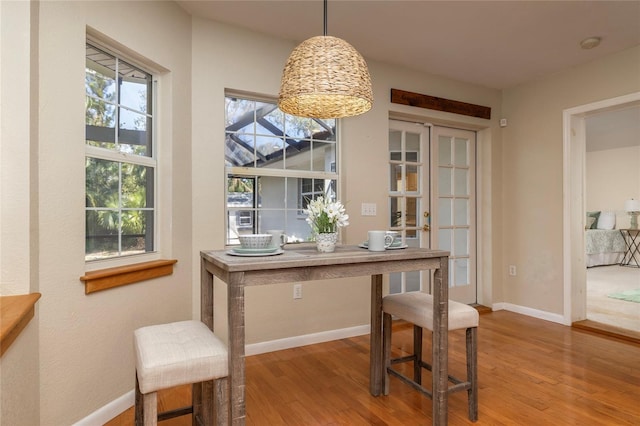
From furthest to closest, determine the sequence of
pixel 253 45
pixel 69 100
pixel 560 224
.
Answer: pixel 560 224 < pixel 253 45 < pixel 69 100

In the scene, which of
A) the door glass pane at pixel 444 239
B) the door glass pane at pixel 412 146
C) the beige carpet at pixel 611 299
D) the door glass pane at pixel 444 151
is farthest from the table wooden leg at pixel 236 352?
the beige carpet at pixel 611 299

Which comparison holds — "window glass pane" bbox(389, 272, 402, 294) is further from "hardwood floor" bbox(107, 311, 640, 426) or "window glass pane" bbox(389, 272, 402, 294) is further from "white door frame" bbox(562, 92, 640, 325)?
"white door frame" bbox(562, 92, 640, 325)

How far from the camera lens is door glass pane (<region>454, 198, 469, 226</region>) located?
13.8 feet

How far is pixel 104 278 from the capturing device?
1.96 meters

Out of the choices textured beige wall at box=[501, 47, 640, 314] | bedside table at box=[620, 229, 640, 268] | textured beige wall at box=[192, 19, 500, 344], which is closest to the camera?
textured beige wall at box=[192, 19, 500, 344]

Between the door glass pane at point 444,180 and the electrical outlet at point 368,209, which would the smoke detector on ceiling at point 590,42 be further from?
the electrical outlet at point 368,209

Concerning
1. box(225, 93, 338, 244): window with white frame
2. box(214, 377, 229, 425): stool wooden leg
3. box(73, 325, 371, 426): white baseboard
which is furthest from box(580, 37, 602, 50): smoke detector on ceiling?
box(214, 377, 229, 425): stool wooden leg

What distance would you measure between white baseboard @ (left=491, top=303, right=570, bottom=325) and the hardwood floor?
38 centimetres

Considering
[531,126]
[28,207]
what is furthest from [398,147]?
[28,207]

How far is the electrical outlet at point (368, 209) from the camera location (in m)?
3.41

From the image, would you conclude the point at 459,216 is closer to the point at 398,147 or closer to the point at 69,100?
the point at 398,147

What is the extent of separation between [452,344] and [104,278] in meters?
2.66

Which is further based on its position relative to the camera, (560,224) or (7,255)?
(560,224)

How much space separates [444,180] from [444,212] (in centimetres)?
36
